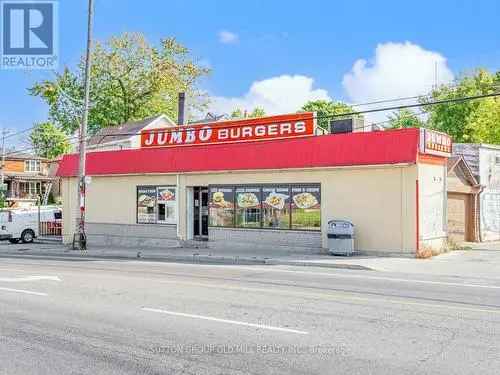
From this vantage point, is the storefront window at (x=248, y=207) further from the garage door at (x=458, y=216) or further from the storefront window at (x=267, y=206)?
the garage door at (x=458, y=216)

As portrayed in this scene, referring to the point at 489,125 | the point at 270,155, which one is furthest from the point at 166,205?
the point at 489,125

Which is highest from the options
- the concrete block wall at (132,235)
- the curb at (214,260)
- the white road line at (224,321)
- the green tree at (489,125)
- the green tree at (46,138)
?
the green tree at (46,138)

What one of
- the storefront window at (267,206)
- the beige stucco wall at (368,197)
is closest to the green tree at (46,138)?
the storefront window at (267,206)

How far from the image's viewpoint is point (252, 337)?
7.39 m

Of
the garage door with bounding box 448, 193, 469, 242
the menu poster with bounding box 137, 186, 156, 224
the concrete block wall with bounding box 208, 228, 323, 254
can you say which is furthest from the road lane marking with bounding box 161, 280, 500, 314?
the garage door with bounding box 448, 193, 469, 242

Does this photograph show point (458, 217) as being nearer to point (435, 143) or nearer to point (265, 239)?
point (435, 143)

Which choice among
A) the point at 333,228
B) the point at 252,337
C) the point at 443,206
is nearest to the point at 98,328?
the point at 252,337

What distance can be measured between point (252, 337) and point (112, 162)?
67.6ft

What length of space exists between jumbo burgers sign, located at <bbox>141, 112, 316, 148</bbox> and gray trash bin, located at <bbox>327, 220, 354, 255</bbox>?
3.97m

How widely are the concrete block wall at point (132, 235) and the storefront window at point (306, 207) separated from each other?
605 cm

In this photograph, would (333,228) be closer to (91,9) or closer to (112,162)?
(112,162)

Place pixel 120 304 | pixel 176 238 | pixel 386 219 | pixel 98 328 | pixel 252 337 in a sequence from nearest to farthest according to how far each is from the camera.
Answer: pixel 252 337 < pixel 98 328 < pixel 120 304 < pixel 386 219 < pixel 176 238

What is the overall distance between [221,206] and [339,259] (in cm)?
676

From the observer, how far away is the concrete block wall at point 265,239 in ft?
67.9
